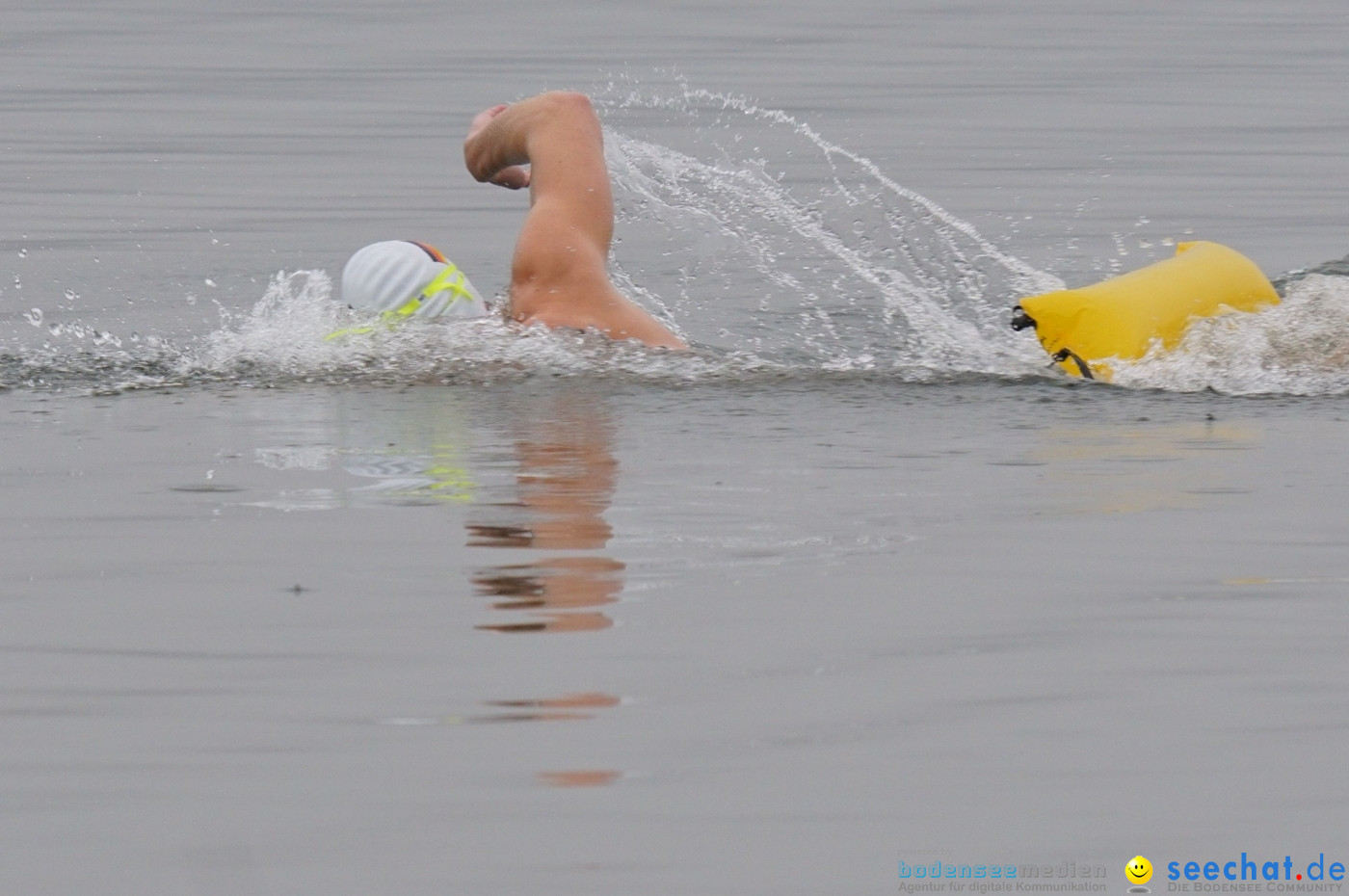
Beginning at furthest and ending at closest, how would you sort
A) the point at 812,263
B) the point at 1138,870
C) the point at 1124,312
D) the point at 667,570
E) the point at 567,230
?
Result: the point at 812,263 < the point at 1124,312 < the point at 567,230 < the point at 667,570 < the point at 1138,870

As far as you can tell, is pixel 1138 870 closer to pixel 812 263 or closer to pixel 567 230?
pixel 567 230

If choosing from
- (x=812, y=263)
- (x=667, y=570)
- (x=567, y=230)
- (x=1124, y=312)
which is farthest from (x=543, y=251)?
(x=812, y=263)

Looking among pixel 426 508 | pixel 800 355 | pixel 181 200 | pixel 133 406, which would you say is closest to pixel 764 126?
pixel 181 200

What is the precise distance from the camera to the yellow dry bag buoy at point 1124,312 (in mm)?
9156

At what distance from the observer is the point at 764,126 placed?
21312mm

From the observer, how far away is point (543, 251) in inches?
356

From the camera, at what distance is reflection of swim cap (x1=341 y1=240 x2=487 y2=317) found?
9.50 m

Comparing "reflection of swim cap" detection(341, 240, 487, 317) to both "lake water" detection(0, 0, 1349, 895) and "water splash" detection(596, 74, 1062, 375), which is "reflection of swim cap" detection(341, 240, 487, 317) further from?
"water splash" detection(596, 74, 1062, 375)

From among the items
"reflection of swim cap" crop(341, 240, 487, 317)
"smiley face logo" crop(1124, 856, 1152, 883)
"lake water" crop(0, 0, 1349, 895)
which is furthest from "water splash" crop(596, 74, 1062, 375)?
"smiley face logo" crop(1124, 856, 1152, 883)

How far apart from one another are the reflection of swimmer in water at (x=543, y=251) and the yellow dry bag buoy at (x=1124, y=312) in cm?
140

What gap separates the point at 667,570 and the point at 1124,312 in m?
3.60

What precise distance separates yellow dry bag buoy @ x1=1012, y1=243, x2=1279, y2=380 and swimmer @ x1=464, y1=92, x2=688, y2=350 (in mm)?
1410

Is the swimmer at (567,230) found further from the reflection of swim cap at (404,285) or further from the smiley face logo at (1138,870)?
the smiley face logo at (1138,870)

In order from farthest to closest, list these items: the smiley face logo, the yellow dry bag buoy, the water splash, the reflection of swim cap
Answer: the water splash
the reflection of swim cap
the yellow dry bag buoy
the smiley face logo
